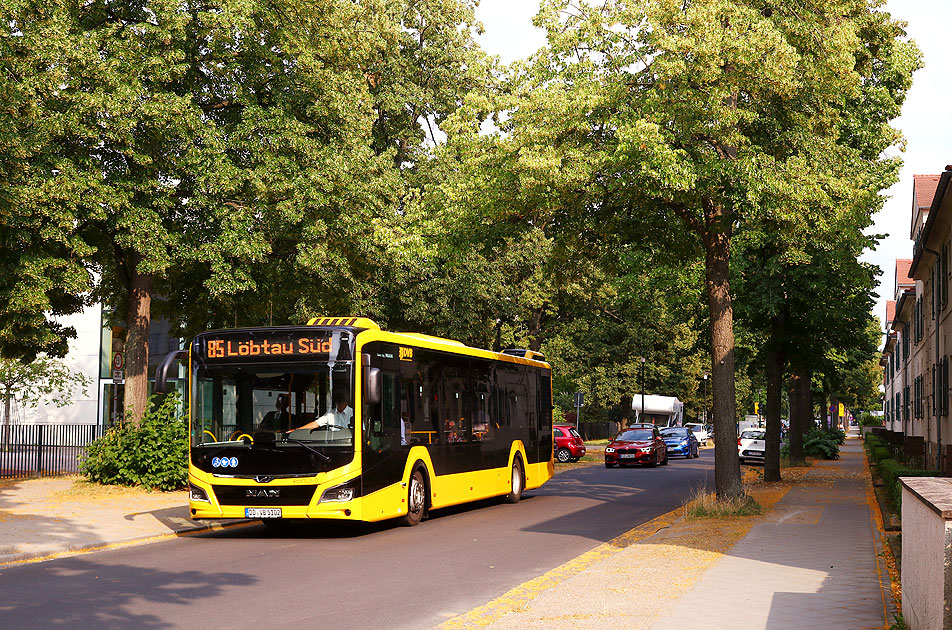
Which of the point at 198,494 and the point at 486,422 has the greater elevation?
the point at 486,422

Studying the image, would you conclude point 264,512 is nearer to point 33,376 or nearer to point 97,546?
point 97,546

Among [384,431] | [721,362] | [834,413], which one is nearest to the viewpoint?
[384,431]

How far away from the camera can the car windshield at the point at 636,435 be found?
41.4 meters

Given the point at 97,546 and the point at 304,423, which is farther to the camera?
the point at 304,423

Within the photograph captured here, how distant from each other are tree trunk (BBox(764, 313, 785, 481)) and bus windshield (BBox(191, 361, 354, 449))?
51.1ft

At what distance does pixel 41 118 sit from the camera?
66.4ft

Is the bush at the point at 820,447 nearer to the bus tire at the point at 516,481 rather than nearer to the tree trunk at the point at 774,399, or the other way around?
the tree trunk at the point at 774,399

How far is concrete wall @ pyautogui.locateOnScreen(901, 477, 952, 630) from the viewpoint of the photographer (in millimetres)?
5676

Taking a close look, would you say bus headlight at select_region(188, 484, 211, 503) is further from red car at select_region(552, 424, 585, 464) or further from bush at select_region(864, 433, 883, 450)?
bush at select_region(864, 433, 883, 450)

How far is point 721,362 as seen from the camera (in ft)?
62.4

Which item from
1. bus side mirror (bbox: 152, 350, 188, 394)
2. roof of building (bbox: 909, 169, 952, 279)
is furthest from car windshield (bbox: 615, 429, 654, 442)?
bus side mirror (bbox: 152, 350, 188, 394)

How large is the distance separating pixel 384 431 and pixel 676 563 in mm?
5602

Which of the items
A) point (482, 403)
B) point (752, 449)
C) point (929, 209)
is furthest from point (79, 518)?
point (752, 449)

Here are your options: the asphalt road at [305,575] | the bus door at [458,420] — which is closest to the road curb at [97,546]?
the asphalt road at [305,575]
